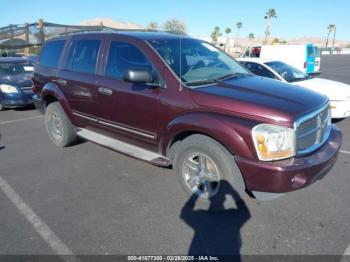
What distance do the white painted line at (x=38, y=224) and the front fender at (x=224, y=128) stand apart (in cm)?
170

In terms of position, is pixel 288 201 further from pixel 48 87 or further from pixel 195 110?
pixel 48 87

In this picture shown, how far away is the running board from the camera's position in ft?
13.3

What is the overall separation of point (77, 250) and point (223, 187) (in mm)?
1607

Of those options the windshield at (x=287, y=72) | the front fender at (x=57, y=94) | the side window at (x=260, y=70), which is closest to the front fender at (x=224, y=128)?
the front fender at (x=57, y=94)

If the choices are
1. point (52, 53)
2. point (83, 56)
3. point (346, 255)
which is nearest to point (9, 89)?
point (52, 53)

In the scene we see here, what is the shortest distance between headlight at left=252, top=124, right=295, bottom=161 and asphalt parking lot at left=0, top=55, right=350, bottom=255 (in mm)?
805

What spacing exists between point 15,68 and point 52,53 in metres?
5.28

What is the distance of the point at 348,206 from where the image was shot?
3.68 metres

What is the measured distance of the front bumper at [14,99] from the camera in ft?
29.8

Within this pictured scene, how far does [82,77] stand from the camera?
195 inches

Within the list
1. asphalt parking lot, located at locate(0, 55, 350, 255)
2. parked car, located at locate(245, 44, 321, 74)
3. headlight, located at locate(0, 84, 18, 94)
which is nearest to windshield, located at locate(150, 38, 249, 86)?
asphalt parking lot, located at locate(0, 55, 350, 255)

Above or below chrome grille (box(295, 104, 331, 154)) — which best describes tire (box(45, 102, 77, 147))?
below

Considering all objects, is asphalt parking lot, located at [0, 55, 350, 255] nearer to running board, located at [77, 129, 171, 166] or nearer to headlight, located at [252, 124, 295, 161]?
running board, located at [77, 129, 171, 166]

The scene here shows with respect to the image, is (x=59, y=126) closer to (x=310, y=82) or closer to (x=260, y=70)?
(x=260, y=70)
